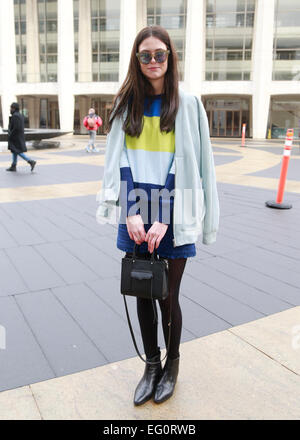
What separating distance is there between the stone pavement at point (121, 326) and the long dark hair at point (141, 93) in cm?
143

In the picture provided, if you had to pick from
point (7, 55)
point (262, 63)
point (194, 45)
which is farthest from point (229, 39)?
point (7, 55)

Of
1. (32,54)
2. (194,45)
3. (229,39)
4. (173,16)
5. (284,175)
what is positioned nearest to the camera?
(284,175)

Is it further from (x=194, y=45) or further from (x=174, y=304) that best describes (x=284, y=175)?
(x=194, y=45)

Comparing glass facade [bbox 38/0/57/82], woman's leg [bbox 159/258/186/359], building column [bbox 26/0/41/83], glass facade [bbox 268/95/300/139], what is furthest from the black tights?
building column [bbox 26/0/41/83]

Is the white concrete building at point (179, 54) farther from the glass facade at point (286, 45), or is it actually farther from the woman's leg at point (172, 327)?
the woman's leg at point (172, 327)

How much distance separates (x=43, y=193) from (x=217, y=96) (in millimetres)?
30349

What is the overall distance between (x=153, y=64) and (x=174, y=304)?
124 cm

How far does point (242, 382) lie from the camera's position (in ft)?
7.78

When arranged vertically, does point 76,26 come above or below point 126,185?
above

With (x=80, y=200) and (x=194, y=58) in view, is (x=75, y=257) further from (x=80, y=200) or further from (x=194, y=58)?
(x=194, y=58)

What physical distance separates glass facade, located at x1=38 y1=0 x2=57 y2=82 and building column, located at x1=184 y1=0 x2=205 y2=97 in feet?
42.5

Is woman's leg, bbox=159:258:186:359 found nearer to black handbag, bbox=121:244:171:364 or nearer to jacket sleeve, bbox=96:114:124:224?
black handbag, bbox=121:244:171:364

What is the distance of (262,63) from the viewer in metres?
31.6

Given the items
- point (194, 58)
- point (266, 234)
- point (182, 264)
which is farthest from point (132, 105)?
point (194, 58)
